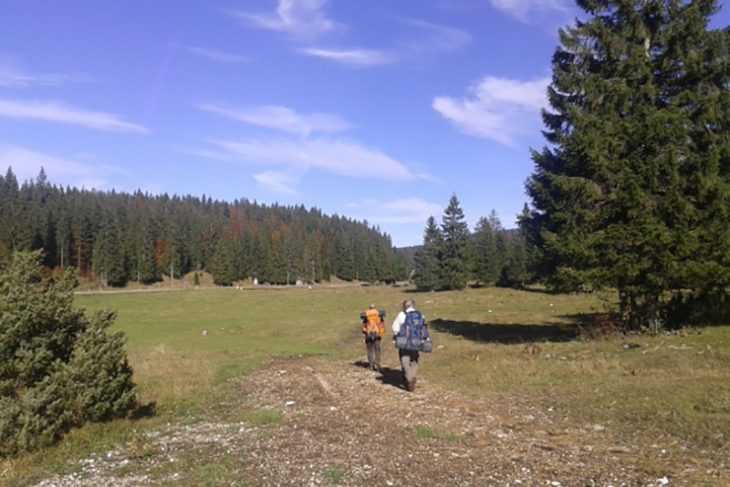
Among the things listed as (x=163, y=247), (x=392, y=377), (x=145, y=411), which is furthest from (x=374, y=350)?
(x=163, y=247)

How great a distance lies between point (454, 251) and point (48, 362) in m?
72.8

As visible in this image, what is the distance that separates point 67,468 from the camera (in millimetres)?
8758

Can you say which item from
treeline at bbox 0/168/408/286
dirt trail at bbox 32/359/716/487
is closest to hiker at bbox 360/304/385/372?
dirt trail at bbox 32/359/716/487

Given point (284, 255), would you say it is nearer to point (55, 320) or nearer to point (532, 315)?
point (532, 315)

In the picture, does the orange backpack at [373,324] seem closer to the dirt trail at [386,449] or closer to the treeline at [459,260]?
the dirt trail at [386,449]

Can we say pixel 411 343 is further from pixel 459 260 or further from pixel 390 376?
pixel 459 260

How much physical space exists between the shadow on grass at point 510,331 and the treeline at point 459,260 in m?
39.2

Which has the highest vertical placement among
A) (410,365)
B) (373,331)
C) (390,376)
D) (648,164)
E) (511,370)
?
(648,164)

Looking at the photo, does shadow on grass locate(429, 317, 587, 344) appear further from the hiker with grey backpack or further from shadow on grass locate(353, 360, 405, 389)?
the hiker with grey backpack

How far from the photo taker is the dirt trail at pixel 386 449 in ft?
25.0

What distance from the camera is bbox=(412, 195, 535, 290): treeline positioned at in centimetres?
8062

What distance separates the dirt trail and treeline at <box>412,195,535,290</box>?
198ft

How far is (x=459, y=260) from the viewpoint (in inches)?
3167

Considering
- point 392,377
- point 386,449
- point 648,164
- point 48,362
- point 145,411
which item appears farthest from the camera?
point 648,164
